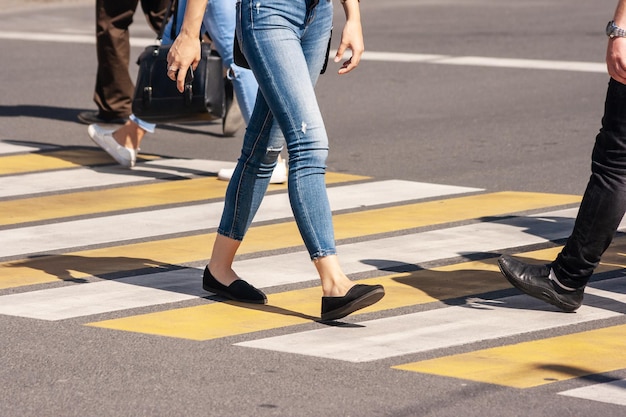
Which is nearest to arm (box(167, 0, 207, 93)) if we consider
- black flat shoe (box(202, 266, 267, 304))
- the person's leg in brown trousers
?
black flat shoe (box(202, 266, 267, 304))

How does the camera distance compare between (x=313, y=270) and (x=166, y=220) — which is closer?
(x=313, y=270)

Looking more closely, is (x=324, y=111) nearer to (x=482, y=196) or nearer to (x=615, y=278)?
(x=482, y=196)

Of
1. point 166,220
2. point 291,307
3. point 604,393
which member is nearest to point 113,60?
point 166,220

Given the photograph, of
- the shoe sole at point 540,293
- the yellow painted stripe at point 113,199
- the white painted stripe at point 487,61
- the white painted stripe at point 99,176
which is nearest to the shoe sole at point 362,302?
the shoe sole at point 540,293

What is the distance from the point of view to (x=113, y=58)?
37.4ft

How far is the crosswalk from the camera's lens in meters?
5.44

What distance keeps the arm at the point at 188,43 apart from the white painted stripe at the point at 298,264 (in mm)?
939

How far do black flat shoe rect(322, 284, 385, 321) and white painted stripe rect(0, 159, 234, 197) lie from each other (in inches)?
138

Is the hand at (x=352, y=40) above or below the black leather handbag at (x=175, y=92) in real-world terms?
above

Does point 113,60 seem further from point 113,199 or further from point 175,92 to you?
point 113,199

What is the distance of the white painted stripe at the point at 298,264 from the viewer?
241 inches

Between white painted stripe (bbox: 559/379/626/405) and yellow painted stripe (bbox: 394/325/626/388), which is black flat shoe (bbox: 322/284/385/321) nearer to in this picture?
yellow painted stripe (bbox: 394/325/626/388)

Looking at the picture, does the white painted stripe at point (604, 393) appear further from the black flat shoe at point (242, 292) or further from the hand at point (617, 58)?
the black flat shoe at point (242, 292)

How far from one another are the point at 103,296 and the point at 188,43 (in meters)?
1.12
